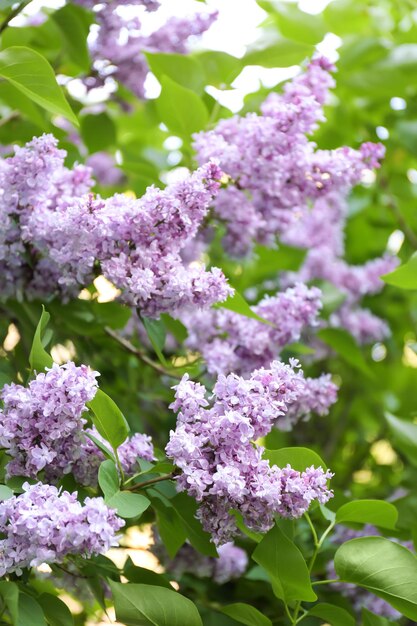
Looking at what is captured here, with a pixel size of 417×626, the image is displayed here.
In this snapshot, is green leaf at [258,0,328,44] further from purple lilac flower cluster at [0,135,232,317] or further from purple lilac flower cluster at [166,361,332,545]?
purple lilac flower cluster at [166,361,332,545]

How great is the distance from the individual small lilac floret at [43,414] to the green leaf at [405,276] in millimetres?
313

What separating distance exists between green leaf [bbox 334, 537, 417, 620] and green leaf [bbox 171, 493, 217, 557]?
0.10 metres

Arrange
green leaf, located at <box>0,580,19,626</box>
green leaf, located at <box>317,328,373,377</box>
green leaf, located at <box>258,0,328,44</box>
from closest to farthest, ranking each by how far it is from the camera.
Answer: green leaf, located at <box>0,580,19,626</box>, green leaf, located at <box>317,328,373,377</box>, green leaf, located at <box>258,0,328,44</box>

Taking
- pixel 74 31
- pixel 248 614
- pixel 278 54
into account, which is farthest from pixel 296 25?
pixel 248 614

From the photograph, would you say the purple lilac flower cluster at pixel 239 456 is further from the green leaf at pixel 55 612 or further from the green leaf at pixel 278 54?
the green leaf at pixel 278 54

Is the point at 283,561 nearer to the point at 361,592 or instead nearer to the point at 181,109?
the point at 361,592

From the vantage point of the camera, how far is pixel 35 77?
0.76 metres

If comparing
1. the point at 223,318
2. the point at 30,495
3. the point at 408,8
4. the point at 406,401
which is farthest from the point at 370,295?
the point at 30,495

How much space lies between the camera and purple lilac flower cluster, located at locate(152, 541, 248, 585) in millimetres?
900

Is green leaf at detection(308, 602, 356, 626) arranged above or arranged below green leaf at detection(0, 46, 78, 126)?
below

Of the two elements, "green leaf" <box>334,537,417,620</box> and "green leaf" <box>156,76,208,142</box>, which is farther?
"green leaf" <box>156,76,208,142</box>

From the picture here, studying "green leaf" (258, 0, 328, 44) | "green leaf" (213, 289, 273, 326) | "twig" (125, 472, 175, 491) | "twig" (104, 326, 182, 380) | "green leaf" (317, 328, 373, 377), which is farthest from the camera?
"green leaf" (258, 0, 328, 44)

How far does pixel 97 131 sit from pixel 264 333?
0.49m

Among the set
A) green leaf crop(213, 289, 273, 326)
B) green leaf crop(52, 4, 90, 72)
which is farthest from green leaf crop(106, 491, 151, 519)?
green leaf crop(52, 4, 90, 72)
